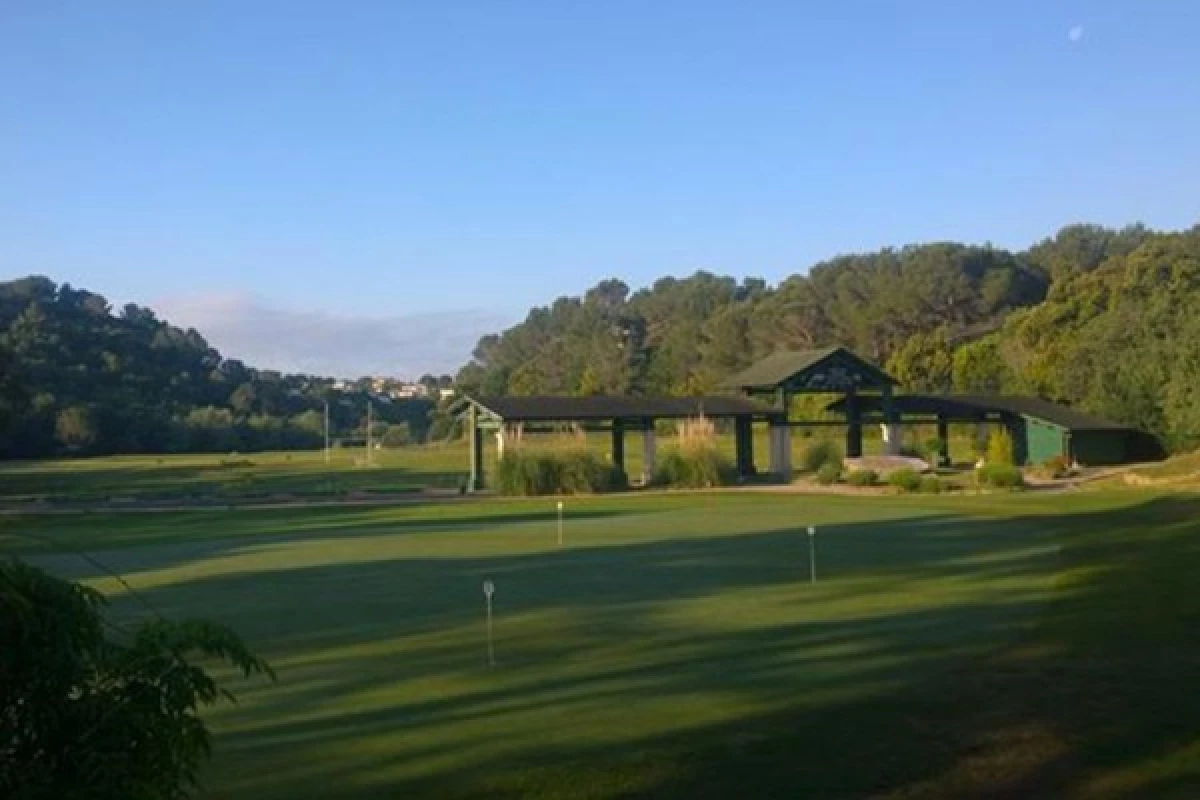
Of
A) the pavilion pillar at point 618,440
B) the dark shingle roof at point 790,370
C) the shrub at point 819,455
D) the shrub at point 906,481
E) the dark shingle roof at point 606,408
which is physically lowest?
the shrub at point 906,481

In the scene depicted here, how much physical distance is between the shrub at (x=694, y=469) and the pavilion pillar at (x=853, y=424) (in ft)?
30.5

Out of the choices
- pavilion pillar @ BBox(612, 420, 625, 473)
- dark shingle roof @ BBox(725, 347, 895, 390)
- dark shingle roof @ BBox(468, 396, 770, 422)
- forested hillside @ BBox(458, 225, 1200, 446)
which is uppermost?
forested hillside @ BBox(458, 225, 1200, 446)

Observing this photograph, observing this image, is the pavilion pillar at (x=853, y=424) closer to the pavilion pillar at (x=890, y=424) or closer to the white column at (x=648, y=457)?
the pavilion pillar at (x=890, y=424)

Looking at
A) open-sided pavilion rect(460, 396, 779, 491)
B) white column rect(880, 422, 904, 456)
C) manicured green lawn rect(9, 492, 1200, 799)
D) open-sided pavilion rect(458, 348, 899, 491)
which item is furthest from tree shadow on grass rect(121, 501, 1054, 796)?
white column rect(880, 422, 904, 456)

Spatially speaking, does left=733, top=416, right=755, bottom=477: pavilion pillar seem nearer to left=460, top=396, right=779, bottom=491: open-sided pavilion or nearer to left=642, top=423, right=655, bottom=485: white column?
left=460, top=396, right=779, bottom=491: open-sided pavilion

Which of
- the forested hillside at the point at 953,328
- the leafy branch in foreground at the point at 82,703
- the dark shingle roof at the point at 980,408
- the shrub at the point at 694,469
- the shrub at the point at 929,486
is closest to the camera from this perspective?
the leafy branch in foreground at the point at 82,703

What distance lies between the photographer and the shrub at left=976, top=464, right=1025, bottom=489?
49.6 m

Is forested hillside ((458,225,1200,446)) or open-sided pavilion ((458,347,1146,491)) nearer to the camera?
open-sided pavilion ((458,347,1146,491))

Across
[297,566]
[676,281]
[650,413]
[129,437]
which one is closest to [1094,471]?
[650,413]

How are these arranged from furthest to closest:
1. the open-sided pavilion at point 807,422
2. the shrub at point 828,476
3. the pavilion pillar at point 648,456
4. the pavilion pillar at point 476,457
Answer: the open-sided pavilion at point 807,422, the pavilion pillar at point 476,457, the pavilion pillar at point 648,456, the shrub at point 828,476

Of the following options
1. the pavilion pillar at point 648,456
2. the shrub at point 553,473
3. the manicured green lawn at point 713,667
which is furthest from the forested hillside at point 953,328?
the manicured green lawn at point 713,667

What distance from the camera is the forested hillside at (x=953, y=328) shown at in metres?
67.6

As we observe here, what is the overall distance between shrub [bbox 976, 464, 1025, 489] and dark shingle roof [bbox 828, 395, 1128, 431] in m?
14.6

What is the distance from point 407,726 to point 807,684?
3427 millimetres
